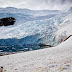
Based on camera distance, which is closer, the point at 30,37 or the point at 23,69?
the point at 23,69

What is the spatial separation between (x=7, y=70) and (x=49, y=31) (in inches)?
3916

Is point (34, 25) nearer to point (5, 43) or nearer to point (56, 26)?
point (56, 26)

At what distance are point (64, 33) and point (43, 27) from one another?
878 inches

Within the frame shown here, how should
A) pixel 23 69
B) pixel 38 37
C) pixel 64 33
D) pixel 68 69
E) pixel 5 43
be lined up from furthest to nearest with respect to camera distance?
pixel 5 43
pixel 38 37
pixel 64 33
pixel 23 69
pixel 68 69

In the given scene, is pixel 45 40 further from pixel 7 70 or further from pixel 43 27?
pixel 7 70

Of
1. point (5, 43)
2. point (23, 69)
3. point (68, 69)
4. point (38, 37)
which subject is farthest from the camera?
point (5, 43)

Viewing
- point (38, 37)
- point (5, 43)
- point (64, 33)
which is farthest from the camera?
point (5, 43)

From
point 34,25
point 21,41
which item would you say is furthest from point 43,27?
point 21,41

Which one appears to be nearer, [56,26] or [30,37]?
[30,37]

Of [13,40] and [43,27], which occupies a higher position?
[43,27]

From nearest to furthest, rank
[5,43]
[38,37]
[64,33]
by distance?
[64,33] < [38,37] < [5,43]

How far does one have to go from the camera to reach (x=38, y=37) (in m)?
109

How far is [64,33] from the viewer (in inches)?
3971

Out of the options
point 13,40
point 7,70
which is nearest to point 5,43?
point 13,40
